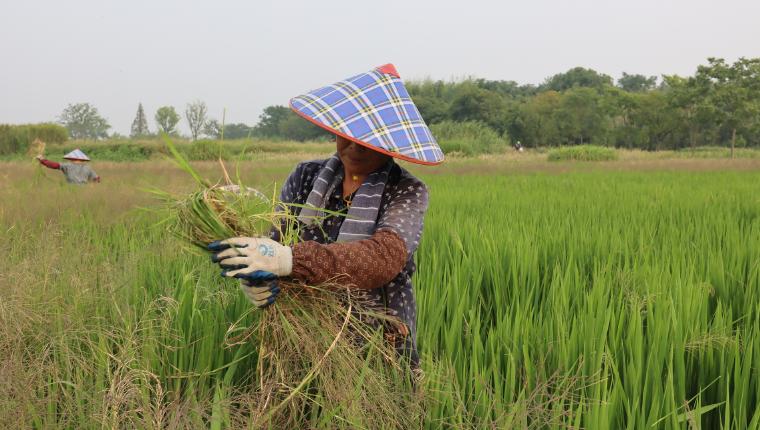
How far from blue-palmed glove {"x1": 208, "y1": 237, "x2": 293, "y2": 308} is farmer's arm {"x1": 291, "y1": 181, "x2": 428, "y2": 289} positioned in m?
0.04

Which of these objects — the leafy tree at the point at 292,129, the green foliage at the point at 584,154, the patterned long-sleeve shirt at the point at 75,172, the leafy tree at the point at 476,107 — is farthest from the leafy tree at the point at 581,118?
the patterned long-sleeve shirt at the point at 75,172

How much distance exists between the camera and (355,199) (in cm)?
141

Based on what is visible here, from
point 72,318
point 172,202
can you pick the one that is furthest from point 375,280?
point 72,318

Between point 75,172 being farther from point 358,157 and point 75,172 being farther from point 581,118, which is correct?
point 581,118

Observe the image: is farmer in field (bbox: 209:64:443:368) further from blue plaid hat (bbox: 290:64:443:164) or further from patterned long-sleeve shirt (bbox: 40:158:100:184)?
patterned long-sleeve shirt (bbox: 40:158:100:184)

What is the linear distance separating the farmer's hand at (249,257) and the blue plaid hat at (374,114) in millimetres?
347

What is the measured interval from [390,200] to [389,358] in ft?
1.27

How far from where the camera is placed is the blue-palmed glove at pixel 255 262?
3.31 feet

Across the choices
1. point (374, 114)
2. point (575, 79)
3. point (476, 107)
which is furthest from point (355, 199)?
point (575, 79)

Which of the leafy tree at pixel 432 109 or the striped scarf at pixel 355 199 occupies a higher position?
the leafy tree at pixel 432 109

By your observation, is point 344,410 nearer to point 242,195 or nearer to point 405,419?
point 405,419

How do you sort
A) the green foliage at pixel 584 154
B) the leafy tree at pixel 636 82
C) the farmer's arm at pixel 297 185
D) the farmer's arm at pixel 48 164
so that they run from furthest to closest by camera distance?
the leafy tree at pixel 636 82
the green foliage at pixel 584 154
the farmer's arm at pixel 48 164
the farmer's arm at pixel 297 185

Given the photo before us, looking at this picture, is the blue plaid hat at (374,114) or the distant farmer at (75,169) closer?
the blue plaid hat at (374,114)

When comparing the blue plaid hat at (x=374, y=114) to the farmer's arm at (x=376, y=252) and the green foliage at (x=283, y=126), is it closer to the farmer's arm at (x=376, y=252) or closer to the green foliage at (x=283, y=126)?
the farmer's arm at (x=376, y=252)
